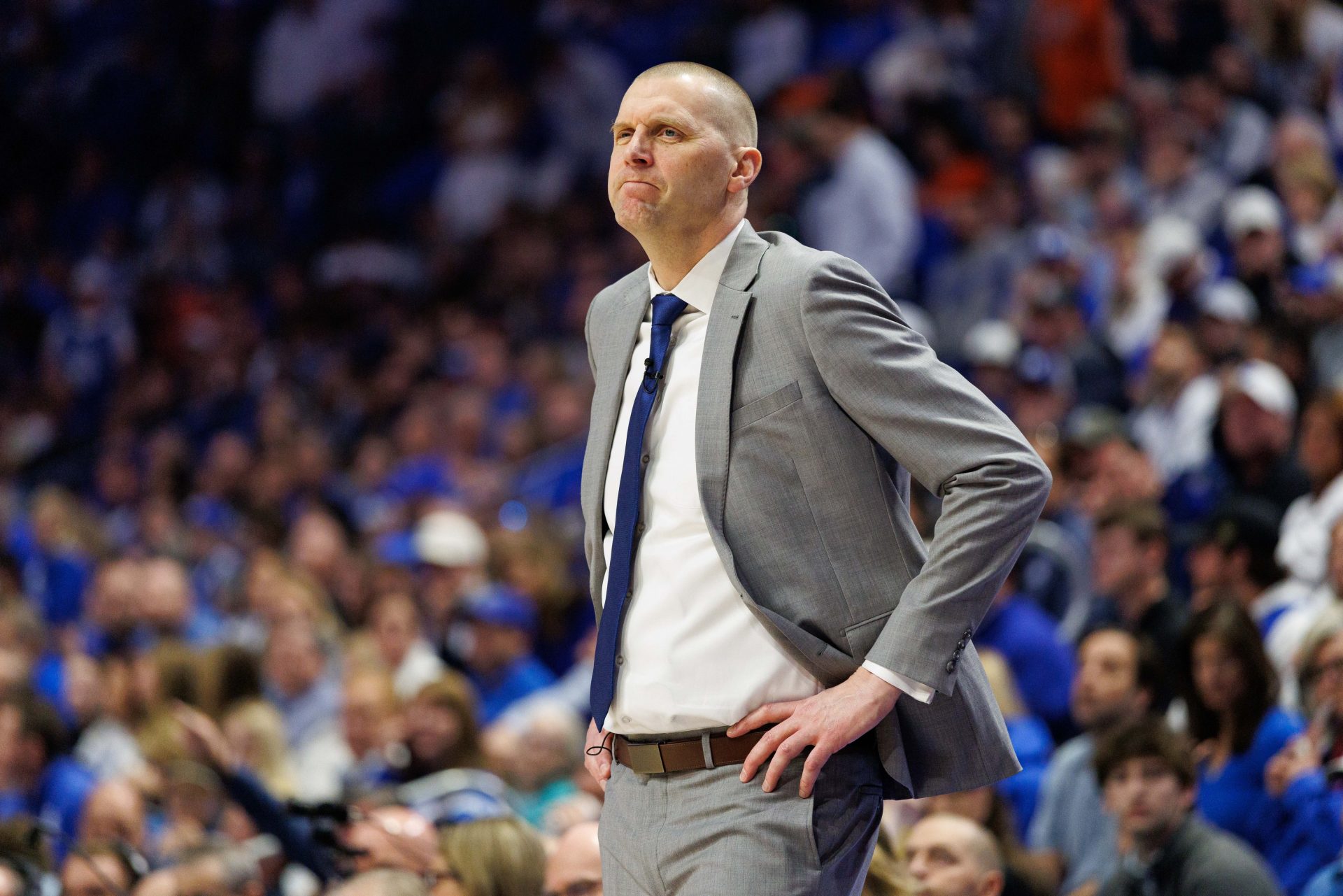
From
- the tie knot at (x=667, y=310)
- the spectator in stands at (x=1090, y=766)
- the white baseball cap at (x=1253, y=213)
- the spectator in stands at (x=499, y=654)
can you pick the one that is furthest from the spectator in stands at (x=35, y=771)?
the white baseball cap at (x=1253, y=213)

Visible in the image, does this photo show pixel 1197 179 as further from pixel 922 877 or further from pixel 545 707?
pixel 922 877

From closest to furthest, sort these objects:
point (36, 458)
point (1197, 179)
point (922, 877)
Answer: point (922, 877)
point (1197, 179)
point (36, 458)

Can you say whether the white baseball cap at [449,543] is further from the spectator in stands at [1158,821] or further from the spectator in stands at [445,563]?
the spectator in stands at [1158,821]

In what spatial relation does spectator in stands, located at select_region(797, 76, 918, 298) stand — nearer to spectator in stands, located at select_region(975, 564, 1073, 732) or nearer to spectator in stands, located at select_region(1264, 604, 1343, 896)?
spectator in stands, located at select_region(975, 564, 1073, 732)

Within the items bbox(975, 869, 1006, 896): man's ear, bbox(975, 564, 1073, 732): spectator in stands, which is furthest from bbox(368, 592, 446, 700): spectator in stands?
bbox(975, 869, 1006, 896): man's ear

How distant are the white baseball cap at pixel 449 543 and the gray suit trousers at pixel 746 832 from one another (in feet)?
17.6

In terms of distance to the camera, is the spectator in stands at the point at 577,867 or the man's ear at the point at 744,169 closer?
the man's ear at the point at 744,169

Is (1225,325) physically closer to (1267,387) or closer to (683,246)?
(1267,387)

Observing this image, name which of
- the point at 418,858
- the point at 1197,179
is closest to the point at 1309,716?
the point at 418,858

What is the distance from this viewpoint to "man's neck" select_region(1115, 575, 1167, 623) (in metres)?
5.66

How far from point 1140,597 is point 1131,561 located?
12 centimetres

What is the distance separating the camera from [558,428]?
9.34m

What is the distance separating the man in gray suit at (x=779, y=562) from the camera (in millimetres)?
2338

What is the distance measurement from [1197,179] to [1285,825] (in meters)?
5.36
